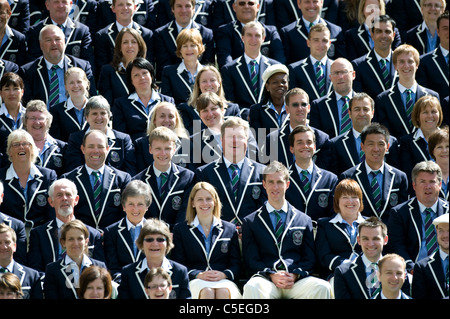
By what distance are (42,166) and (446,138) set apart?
3072 millimetres

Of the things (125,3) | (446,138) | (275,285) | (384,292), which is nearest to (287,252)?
(275,285)

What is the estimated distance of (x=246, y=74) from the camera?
30.3 ft

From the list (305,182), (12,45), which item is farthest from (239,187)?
(12,45)

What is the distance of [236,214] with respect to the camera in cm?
807

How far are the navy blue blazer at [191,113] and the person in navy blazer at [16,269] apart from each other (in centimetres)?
193

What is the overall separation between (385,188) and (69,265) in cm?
244

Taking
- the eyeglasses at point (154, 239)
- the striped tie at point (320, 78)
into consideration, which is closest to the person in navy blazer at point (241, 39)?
the striped tie at point (320, 78)

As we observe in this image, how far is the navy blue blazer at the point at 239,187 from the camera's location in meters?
8.09

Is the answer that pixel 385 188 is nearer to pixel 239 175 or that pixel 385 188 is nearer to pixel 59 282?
pixel 239 175

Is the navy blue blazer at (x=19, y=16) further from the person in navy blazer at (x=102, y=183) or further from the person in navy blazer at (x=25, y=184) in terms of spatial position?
the person in navy blazer at (x=102, y=183)

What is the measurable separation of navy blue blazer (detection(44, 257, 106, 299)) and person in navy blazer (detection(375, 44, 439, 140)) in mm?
3051

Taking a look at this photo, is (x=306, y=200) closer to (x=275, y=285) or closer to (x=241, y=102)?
(x=275, y=285)

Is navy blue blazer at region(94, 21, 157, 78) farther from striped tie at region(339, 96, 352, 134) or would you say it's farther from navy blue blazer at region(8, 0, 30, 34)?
striped tie at region(339, 96, 352, 134)
